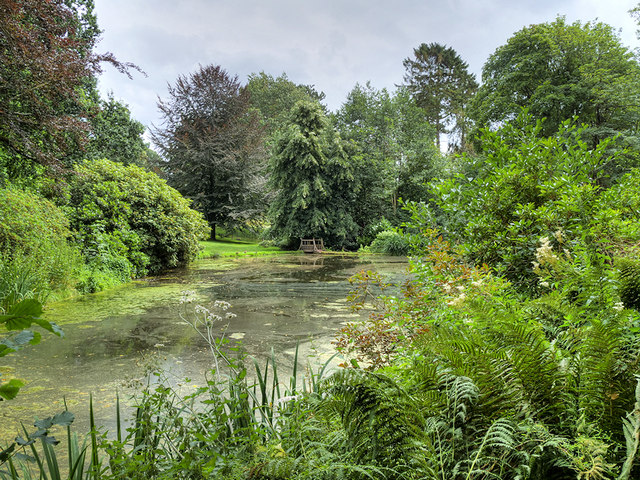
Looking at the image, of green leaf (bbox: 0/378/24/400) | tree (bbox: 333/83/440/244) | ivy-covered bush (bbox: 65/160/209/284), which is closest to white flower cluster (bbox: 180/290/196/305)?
green leaf (bbox: 0/378/24/400)

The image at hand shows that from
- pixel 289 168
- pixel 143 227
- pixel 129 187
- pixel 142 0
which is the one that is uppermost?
pixel 142 0

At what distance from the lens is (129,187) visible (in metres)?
11.0

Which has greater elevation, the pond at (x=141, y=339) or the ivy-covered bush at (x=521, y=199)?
the ivy-covered bush at (x=521, y=199)

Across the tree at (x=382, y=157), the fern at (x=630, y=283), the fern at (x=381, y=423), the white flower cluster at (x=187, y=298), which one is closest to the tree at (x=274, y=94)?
the tree at (x=382, y=157)

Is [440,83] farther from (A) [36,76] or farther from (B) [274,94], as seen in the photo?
(A) [36,76]

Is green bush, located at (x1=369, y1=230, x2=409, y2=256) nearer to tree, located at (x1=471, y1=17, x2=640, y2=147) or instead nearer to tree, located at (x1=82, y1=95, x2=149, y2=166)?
tree, located at (x1=471, y1=17, x2=640, y2=147)

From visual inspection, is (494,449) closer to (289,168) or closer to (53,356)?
(53,356)

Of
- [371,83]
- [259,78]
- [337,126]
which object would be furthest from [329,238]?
[259,78]

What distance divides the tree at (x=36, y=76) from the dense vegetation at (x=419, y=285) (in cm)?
4

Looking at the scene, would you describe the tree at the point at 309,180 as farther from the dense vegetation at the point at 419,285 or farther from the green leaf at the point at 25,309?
the green leaf at the point at 25,309

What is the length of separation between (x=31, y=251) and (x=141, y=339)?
347cm

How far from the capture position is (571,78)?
1817 centimetres

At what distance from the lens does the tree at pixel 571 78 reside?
16875 millimetres

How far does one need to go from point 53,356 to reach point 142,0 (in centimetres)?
888
